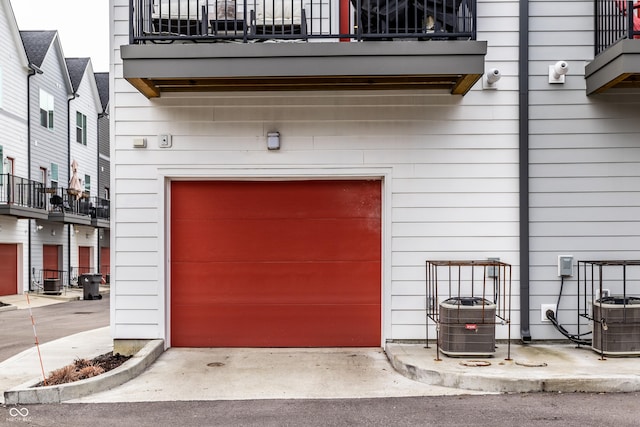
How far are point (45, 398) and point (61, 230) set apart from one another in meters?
22.8

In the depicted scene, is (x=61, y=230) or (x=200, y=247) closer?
(x=200, y=247)

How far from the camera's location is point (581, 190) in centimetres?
814

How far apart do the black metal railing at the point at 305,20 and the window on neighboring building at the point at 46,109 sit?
19.0m

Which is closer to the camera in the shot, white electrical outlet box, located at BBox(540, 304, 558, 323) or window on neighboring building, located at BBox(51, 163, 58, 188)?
white electrical outlet box, located at BBox(540, 304, 558, 323)

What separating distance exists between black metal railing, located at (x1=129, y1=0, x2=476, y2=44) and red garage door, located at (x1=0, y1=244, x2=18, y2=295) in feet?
55.6

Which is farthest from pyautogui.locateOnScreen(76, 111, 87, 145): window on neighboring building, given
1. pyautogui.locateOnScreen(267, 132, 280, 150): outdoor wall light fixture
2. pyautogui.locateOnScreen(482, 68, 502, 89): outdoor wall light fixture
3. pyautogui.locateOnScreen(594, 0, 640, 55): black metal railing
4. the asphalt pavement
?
pyautogui.locateOnScreen(594, 0, 640, 55): black metal railing

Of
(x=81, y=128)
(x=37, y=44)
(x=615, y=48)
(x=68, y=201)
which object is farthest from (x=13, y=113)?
(x=615, y=48)

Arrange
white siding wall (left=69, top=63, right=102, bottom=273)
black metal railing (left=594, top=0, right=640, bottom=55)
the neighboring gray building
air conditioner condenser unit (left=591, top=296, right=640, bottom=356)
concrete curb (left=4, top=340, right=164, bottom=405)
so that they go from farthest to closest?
white siding wall (left=69, top=63, right=102, bottom=273) < the neighboring gray building < black metal railing (left=594, top=0, right=640, bottom=55) < air conditioner condenser unit (left=591, top=296, right=640, bottom=356) < concrete curb (left=4, top=340, right=164, bottom=405)

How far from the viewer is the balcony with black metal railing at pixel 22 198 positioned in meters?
21.3

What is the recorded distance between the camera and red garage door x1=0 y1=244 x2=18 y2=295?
2223 cm

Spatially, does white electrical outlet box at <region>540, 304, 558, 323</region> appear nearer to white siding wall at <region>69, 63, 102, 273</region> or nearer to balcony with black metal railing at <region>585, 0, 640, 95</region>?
balcony with black metal railing at <region>585, 0, 640, 95</region>

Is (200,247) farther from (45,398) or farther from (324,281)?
(45,398)

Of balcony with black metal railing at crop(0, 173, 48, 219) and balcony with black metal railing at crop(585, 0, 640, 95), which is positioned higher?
balcony with black metal railing at crop(585, 0, 640, 95)

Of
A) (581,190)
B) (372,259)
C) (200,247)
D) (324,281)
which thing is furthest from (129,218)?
(581,190)
